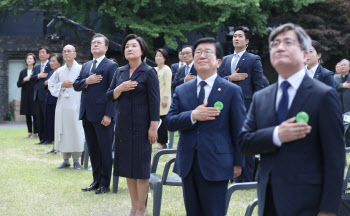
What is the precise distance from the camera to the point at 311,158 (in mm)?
2910

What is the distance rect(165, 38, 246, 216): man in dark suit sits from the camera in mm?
3988

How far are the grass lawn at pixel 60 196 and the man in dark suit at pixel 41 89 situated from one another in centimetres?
349

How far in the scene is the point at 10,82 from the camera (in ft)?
82.5

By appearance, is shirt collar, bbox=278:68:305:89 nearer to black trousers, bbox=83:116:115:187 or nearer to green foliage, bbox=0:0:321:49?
black trousers, bbox=83:116:115:187

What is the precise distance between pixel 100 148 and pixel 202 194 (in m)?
3.58

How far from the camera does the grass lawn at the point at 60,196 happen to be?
6.39 meters

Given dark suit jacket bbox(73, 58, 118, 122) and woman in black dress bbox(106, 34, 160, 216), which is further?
dark suit jacket bbox(73, 58, 118, 122)

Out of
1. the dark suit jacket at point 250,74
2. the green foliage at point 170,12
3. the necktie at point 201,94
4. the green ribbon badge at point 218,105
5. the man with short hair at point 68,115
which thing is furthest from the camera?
the green foliage at point 170,12

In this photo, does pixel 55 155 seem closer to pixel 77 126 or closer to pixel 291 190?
pixel 77 126

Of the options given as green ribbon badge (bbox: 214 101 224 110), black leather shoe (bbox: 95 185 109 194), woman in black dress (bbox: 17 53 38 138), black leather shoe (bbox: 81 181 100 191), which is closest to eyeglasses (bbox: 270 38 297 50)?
green ribbon badge (bbox: 214 101 224 110)

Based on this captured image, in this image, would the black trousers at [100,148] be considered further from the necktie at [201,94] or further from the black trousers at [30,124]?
the black trousers at [30,124]

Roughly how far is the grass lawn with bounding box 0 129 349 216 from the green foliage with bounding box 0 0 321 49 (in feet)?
43.5

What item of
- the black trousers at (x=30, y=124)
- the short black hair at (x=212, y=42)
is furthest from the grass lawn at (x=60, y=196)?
the black trousers at (x=30, y=124)

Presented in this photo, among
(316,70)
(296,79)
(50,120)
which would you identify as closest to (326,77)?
(316,70)
